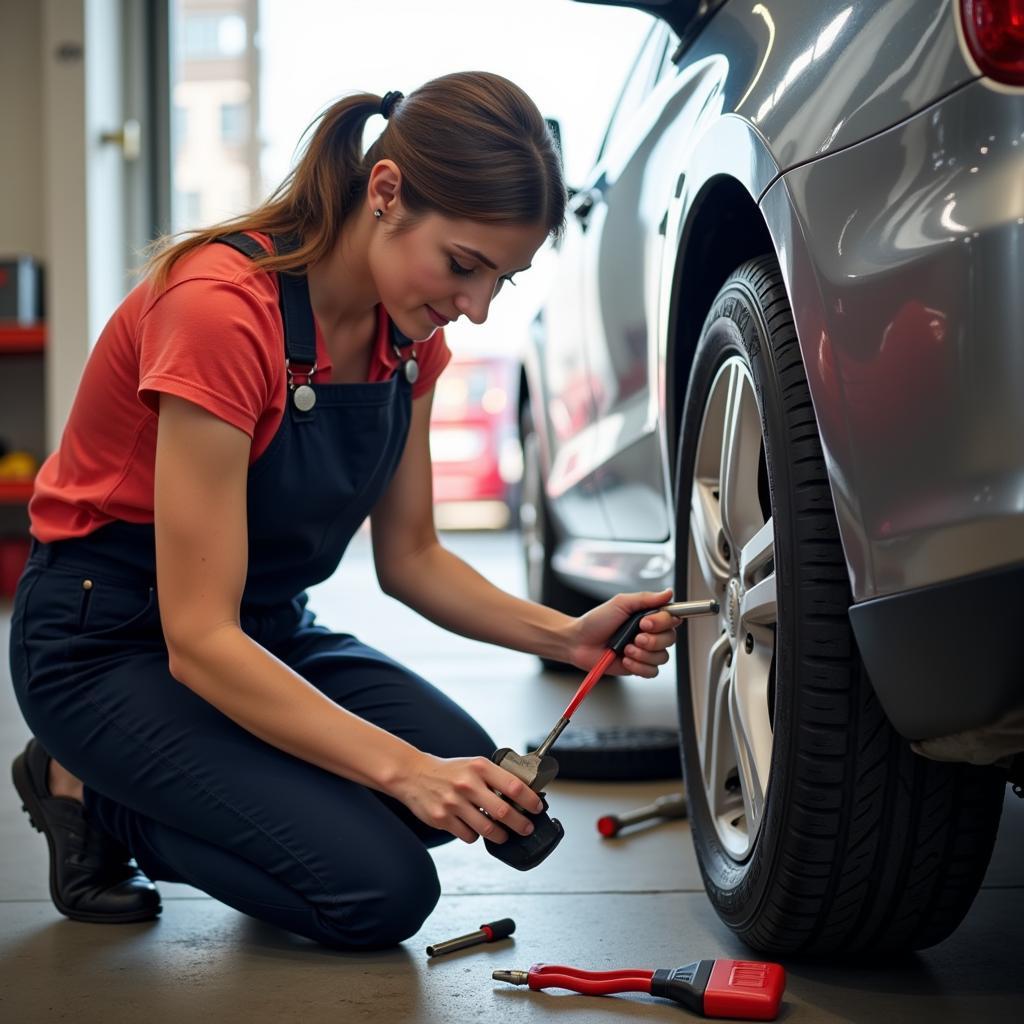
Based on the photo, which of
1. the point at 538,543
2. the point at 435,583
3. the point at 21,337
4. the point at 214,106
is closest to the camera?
the point at 435,583

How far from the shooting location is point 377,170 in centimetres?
138

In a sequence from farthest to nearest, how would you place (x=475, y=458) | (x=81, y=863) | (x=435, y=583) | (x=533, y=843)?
(x=475, y=458)
(x=435, y=583)
(x=81, y=863)
(x=533, y=843)

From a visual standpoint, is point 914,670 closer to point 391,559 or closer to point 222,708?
point 222,708

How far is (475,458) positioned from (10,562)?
12.5 ft

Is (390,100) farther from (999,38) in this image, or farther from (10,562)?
(10,562)

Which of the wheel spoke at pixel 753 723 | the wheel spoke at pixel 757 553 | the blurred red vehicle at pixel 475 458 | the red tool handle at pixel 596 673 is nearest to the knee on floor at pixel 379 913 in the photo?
the red tool handle at pixel 596 673

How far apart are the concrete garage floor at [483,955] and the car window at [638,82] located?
3.55 feet

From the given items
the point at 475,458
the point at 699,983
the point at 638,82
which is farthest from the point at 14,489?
the point at 699,983

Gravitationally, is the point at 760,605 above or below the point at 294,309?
below

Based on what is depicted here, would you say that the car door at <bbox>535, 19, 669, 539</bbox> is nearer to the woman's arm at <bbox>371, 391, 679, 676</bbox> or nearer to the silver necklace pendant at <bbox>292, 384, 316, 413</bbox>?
the woman's arm at <bbox>371, 391, 679, 676</bbox>

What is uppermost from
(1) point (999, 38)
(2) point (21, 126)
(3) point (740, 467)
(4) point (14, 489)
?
(2) point (21, 126)

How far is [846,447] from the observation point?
40.5 inches

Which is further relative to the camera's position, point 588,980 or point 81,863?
point 81,863

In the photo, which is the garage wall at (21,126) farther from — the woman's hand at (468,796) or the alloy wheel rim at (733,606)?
the woman's hand at (468,796)
